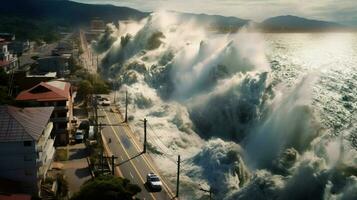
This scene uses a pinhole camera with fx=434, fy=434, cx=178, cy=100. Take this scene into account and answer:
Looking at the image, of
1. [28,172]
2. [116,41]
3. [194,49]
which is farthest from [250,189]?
[116,41]

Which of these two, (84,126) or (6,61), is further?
(6,61)

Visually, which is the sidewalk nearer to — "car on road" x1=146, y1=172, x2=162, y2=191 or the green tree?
"car on road" x1=146, y1=172, x2=162, y2=191

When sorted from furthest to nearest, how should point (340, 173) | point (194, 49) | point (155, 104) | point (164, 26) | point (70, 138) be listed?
point (164, 26)
point (194, 49)
point (155, 104)
point (70, 138)
point (340, 173)

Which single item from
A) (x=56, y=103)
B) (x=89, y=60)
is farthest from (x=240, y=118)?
(x=89, y=60)

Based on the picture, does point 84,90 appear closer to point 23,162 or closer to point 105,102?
point 105,102

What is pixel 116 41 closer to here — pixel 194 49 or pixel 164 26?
pixel 164 26

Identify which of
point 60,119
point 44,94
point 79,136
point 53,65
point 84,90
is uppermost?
point 44,94

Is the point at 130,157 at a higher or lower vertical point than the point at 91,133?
lower
